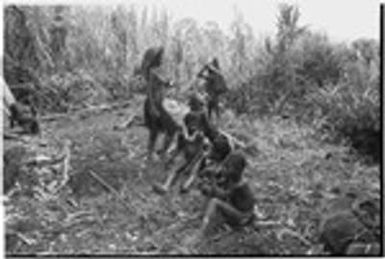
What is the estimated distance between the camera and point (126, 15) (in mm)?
12055

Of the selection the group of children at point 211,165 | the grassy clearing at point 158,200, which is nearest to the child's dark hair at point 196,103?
the group of children at point 211,165

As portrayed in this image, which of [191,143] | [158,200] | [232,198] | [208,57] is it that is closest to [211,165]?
[191,143]

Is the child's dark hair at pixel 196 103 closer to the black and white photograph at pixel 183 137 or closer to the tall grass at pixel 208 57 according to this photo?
the black and white photograph at pixel 183 137

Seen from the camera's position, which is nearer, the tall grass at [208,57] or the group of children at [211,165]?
the group of children at [211,165]

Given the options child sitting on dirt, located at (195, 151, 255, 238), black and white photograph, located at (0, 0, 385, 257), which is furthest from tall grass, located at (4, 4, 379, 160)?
child sitting on dirt, located at (195, 151, 255, 238)

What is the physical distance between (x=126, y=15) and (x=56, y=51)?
1.65 m

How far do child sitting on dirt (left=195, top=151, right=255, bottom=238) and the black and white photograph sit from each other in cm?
1

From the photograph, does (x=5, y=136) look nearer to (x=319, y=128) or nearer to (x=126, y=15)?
(x=319, y=128)

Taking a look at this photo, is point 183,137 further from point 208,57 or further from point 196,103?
point 208,57

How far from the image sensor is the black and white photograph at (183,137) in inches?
205

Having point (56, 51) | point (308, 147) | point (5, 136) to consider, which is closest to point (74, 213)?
point (5, 136)

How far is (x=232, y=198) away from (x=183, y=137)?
1.15 metres

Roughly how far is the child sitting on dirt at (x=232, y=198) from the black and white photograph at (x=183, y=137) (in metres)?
0.01

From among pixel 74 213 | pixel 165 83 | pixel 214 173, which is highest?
pixel 165 83
